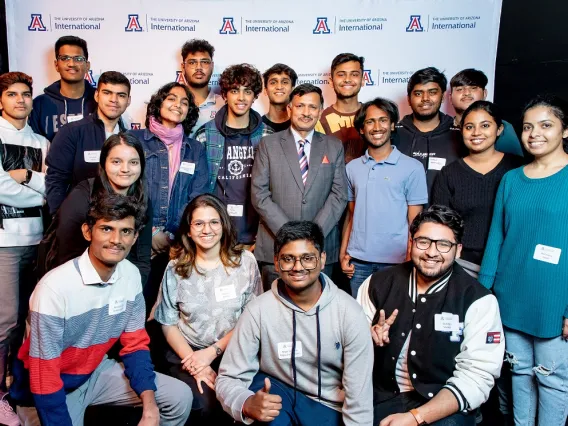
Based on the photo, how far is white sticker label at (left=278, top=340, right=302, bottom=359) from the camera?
206cm

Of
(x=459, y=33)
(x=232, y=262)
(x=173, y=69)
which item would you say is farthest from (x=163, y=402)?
(x=459, y=33)

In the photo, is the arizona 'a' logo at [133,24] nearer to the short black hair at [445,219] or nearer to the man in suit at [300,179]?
the man in suit at [300,179]

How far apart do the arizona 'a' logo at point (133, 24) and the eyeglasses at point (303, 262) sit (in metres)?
2.95

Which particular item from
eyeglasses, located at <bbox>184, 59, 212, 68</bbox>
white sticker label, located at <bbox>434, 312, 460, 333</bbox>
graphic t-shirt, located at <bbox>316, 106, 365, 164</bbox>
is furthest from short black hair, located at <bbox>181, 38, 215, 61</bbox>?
white sticker label, located at <bbox>434, 312, 460, 333</bbox>

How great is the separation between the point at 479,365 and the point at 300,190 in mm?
1367

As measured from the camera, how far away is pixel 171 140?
9.82 ft

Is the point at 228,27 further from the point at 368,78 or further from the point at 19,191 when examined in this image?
the point at 19,191

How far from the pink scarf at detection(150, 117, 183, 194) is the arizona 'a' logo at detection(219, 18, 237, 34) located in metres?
1.43

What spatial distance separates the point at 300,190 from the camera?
2.85 m

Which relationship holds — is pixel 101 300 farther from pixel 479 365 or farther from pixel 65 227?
pixel 479 365

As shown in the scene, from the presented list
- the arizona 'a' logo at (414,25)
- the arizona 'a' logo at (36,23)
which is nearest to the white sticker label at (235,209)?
the arizona 'a' logo at (414,25)

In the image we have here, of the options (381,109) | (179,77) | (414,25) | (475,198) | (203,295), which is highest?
(414,25)

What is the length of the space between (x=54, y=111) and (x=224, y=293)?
1968mm

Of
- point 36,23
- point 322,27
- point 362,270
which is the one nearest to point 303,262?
point 362,270
